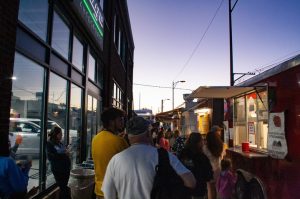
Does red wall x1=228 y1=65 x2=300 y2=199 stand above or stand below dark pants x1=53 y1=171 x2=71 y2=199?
above

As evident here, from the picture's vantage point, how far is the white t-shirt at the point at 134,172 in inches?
103

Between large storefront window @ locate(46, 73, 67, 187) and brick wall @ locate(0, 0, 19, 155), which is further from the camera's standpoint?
large storefront window @ locate(46, 73, 67, 187)

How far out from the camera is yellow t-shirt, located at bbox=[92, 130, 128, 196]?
349cm

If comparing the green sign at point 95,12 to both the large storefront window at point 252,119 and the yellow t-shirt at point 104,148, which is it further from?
the yellow t-shirt at point 104,148

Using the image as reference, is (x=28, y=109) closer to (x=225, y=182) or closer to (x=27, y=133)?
(x=27, y=133)

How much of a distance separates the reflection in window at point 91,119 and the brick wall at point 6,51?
5.66 metres

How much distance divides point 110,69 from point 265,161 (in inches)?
340

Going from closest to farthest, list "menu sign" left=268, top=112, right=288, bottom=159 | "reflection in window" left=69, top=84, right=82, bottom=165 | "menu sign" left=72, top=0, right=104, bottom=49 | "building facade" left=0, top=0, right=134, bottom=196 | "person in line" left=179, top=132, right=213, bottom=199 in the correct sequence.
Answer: "building facade" left=0, top=0, right=134, bottom=196, "person in line" left=179, top=132, right=213, bottom=199, "menu sign" left=268, top=112, right=288, bottom=159, "menu sign" left=72, top=0, right=104, bottom=49, "reflection in window" left=69, top=84, right=82, bottom=165

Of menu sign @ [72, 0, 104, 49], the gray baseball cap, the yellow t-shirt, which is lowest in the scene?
the yellow t-shirt

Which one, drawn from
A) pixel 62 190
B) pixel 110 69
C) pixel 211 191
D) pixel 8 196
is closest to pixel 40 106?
pixel 62 190

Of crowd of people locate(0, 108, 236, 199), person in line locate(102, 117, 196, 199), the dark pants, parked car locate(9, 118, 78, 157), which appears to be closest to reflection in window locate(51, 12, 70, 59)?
parked car locate(9, 118, 78, 157)

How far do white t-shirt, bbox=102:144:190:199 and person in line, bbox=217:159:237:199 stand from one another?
403cm

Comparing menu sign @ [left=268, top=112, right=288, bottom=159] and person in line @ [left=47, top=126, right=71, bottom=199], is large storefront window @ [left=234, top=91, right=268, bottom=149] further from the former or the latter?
person in line @ [left=47, top=126, right=71, bottom=199]

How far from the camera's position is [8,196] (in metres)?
3.28
